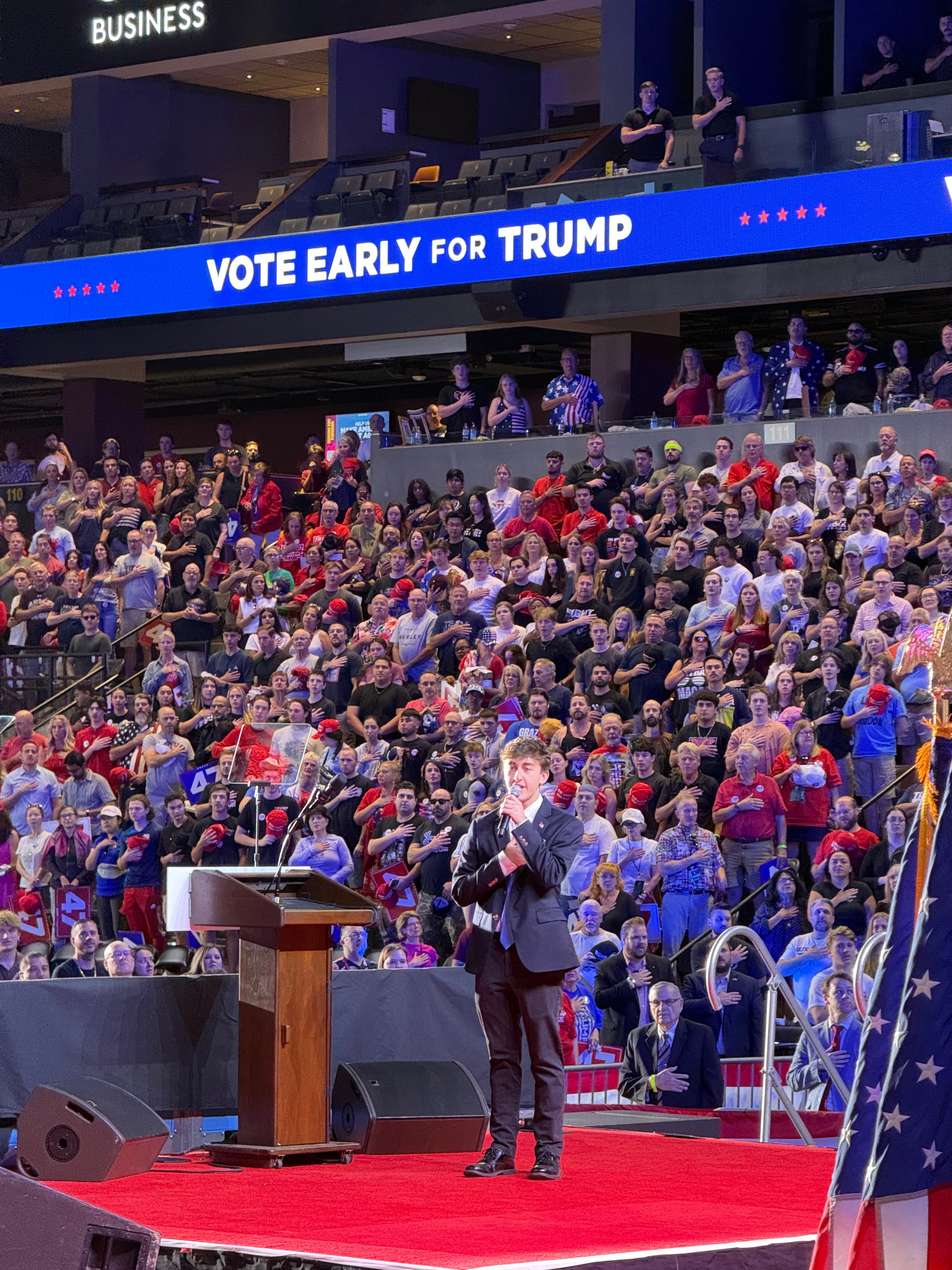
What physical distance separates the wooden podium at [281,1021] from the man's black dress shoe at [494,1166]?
0.65 meters

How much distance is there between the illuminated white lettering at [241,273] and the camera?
23.5 m

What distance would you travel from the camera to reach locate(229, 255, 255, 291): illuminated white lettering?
23.5 meters

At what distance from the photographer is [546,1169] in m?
6.96

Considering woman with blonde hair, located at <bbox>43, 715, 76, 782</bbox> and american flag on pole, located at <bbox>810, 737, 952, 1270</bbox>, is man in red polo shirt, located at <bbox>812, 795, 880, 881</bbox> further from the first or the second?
american flag on pole, located at <bbox>810, 737, 952, 1270</bbox>

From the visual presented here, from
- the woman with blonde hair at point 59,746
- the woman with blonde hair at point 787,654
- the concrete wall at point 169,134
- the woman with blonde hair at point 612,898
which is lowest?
the woman with blonde hair at point 612,898

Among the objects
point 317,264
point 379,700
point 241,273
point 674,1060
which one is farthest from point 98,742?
point 241,273

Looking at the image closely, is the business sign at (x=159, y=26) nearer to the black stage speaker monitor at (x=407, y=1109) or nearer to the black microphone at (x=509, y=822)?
the black stage speaker monitor at (x=407, y=1109)

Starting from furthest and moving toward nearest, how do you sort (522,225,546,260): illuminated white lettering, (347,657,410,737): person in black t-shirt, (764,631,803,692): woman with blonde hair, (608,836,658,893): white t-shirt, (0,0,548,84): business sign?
(0,0,548,84): business sign
(522,225,546,260): illuminated white lettering
(347,657,410,737): person in black t-shirt
(764,631,803,692): woman with blonde hair
(608,836,658,893): white t-shirt

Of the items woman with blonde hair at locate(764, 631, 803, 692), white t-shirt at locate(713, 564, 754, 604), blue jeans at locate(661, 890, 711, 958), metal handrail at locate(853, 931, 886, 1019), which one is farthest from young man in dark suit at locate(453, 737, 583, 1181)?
white t-shirt at locate(713, 564, 754, 604)

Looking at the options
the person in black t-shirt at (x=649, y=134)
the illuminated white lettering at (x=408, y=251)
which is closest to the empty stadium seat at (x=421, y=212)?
the illuminated white lettering at (x=408, y=251)

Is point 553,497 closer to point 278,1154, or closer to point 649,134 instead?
point 649,134

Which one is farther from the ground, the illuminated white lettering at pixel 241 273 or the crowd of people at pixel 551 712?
the illuminated white lettering at pixel 241 273

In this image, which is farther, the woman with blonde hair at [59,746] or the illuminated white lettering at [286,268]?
the illuminated white lettering at [286,268]

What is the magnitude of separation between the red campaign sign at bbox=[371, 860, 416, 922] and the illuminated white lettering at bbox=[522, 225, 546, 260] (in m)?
9.78
